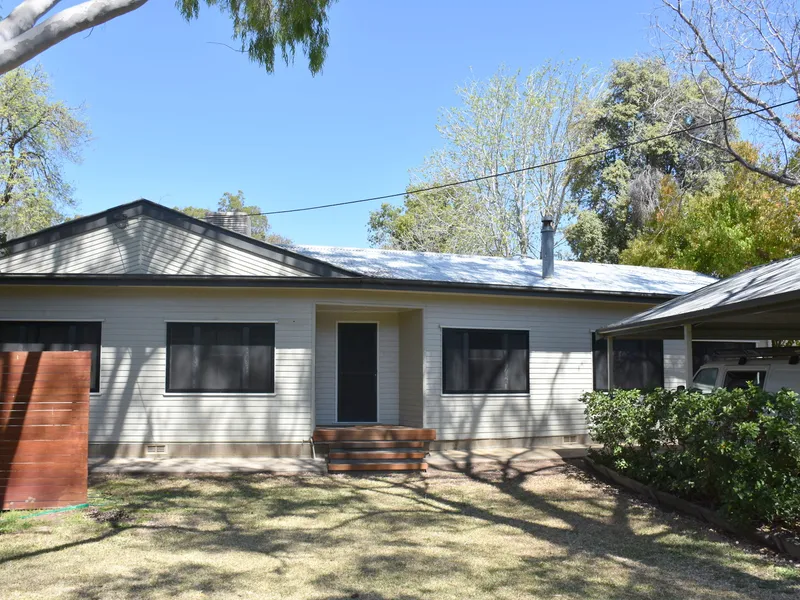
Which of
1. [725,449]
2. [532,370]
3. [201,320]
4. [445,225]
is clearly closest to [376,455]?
[201,320]

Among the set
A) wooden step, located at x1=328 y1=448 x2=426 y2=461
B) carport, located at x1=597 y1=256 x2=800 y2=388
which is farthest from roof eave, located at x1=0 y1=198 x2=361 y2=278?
carport, located at x1=597 y1=256 x2=800 y2=388

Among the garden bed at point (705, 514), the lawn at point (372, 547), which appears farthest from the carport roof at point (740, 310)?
the lawn at point (372, 547)

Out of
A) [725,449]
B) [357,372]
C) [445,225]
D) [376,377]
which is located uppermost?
[445,225]

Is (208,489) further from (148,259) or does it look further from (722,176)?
(722,176)

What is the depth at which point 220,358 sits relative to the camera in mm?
13273

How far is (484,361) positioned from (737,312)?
594 cm

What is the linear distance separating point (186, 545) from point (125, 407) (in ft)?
19.5

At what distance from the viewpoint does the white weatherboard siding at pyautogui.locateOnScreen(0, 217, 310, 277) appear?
42.8 ft

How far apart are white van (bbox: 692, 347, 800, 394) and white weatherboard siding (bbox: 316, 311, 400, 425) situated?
5.69m

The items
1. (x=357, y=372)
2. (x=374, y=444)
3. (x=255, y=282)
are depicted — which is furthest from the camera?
(x=357, y=372)

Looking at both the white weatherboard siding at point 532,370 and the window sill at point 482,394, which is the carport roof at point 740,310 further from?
the window sill at point 482,394

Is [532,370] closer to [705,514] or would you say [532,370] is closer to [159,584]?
[705,514]

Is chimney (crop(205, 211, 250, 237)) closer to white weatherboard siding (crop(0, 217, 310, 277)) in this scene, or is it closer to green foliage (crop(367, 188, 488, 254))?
white weatherboard siding (crop(0, 217, 310, 277))

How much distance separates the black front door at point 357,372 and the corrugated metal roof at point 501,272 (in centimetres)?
136
